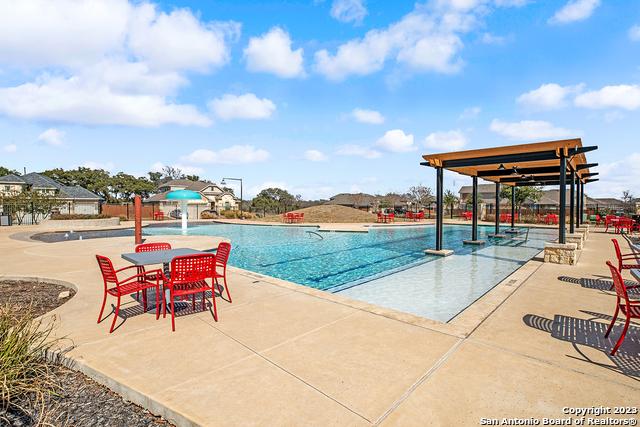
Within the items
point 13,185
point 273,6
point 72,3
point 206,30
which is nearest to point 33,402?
point 72,3

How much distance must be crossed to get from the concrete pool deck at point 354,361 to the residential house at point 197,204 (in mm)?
33204

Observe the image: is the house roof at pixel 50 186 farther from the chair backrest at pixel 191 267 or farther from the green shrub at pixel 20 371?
the green shrub at pixel 20 371

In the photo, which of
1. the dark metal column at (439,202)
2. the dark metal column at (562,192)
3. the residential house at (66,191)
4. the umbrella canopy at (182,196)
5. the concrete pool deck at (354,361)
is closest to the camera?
the concrete pool deck at (354,361)

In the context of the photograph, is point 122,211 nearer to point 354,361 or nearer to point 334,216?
point 334,216

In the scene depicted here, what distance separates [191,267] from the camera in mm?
3918

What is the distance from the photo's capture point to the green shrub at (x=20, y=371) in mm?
2291

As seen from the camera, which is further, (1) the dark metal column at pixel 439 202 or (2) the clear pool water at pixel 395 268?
(1) the dark metal column at pixel 439 202

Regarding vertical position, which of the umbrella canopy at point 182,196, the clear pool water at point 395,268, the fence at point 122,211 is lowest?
the clear pool water at point 395,268

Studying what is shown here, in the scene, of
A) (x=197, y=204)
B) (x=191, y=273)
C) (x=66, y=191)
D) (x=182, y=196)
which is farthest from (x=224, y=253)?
(x=66, y=191)

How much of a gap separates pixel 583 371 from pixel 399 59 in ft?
46.9

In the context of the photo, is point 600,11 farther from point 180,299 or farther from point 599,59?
point 180,299

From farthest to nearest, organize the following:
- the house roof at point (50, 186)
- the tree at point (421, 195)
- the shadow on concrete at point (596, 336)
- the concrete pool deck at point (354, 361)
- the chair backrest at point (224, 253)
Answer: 1. the tree at point (421, 195)
2. the house roof at point (50, 186)
3. the chair backrest at point (224, 253)
4. the shadow on concrete at point (596, 336)
5. the concrete pool deck at point (354, 361)

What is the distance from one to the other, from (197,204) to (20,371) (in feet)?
115

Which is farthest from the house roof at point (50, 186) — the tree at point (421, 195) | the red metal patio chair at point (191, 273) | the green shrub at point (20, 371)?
the tree at point (421, 195)
